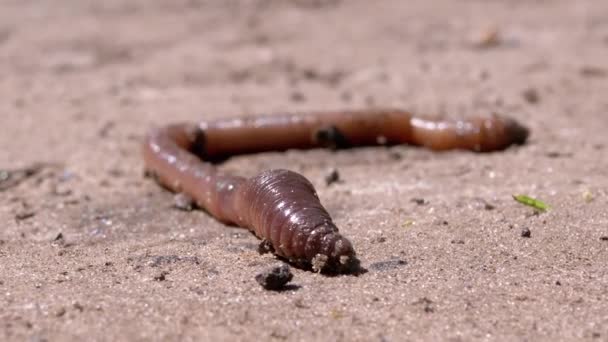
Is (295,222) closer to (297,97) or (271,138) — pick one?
(271,138)

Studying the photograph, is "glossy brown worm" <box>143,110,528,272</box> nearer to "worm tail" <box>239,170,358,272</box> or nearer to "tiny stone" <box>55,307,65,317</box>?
"worm tail" <box>239,170,358,272</box>

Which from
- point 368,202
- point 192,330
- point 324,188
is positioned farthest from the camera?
A: point 324,188

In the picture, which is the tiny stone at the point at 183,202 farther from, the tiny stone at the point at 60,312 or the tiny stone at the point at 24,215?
the tiny stone at the point at 60,312

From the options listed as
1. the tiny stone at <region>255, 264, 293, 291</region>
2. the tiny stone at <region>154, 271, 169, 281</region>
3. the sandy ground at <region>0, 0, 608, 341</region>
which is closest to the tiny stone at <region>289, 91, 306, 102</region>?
the sandy ground at <region>0, 0, 608, 341</region>

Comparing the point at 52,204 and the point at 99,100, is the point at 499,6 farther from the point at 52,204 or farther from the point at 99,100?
the point at 52,204

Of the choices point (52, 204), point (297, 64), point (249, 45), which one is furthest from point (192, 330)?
point (249, 45)

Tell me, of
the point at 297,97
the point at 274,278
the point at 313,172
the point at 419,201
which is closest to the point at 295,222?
the point at 274,278
